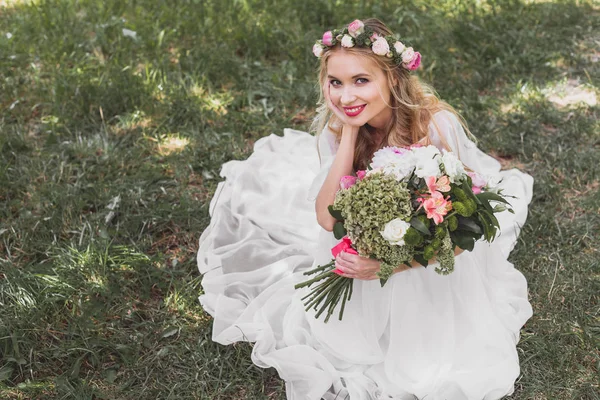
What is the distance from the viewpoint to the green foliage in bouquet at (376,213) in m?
2.37

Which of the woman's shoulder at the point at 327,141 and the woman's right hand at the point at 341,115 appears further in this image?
the woman's shoulder at the point at 327,141

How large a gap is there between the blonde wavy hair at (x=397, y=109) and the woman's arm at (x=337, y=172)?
18 centimetres

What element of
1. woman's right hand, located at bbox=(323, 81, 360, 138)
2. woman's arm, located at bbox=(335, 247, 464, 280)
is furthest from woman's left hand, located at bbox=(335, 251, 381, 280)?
woman's right hand, located at bbox=(323, 81, 360, 138)

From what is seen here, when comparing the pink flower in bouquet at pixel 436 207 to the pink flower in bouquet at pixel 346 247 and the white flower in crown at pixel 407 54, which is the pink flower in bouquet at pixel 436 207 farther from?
the white flower in crown at pixel 407 54

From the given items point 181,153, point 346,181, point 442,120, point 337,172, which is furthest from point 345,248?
point 181,153

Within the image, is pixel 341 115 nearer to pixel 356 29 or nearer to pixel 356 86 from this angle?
pixel 356 86

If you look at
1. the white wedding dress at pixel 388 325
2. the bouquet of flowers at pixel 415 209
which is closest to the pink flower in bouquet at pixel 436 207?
the bouquet of flowers at pixel 415 209

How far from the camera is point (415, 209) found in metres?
2.46

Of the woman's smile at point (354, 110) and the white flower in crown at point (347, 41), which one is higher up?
the white flower in crown at point (347, 41)

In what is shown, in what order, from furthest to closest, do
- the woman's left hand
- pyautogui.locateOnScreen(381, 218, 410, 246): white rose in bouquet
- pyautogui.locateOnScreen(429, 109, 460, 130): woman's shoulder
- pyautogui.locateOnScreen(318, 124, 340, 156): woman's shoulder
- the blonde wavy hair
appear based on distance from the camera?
1. pyautogui.locateOnScreen(318, 124, 340, 156): woman's shoulder
2. pyautogui.locateOnScreen(429, 109, 460, 130): woman's shoulder
3. the blonde wavy hair
4. the woman's left hand
5. pyautogui.locateOnScreen(381, 218, 410, 246): white rose in bouquet

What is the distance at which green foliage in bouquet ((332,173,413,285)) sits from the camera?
237cm

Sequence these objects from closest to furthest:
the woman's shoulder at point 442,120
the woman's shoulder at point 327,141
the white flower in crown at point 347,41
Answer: the white flower in crown at point 347,41, the woman's shoulder at point 442,120, the woman's shoulder at point 327,141

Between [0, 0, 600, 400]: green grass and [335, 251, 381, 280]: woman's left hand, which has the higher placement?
[335, 251, 381, 280]: woman's left hand

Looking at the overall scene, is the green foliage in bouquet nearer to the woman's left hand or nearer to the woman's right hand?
the woman's left hand
